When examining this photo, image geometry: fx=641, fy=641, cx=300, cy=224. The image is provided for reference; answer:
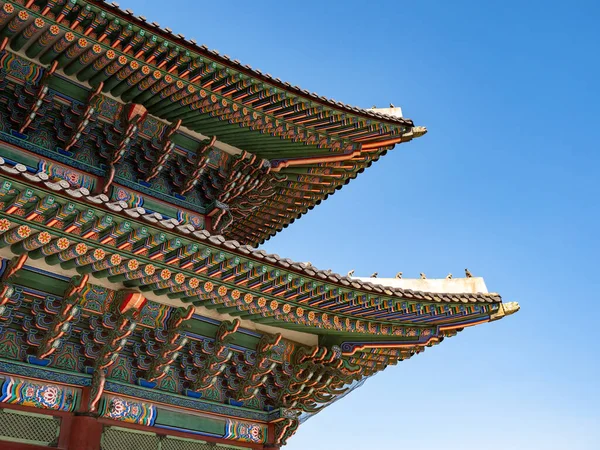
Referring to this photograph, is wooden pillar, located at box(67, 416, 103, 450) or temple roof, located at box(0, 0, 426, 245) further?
temple roof, located at box(0, 0, 426, 245)

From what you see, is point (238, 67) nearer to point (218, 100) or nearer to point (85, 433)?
point (218, 100)

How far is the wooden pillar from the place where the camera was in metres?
7.88

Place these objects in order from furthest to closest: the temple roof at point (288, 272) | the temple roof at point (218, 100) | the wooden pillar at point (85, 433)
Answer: the temple roof at point (218, 100), the wooden pillar at point (85, 433), the temple roof at point (288, 272)

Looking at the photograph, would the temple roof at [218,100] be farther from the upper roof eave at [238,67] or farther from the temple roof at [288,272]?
the temple roof at [288,272]

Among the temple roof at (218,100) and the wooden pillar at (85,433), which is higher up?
the temple roof at (218,100)

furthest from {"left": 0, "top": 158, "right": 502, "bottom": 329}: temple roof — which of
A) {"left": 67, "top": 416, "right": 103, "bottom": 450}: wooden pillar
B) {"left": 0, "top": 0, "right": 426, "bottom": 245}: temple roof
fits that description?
{"left": 0, "top": 0, "right": 426, "bottom": 245}: temple roof

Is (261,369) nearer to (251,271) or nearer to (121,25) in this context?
(251,271)

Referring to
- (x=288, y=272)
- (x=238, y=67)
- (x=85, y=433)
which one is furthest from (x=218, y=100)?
(x=85, y=433)

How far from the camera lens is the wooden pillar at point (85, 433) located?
7879 mm

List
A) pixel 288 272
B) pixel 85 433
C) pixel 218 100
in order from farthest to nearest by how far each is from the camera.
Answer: pixel 218 100 → pixel 288 272 → pixel 85 433

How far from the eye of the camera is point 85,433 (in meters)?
7.96

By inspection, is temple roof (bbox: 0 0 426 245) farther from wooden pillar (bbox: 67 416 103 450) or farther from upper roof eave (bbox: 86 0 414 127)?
wooden pillar (bbox: 67 416 103 450)

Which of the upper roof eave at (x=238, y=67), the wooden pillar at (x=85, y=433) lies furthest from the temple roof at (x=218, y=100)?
the wooden pillar at (x=85, y=433)

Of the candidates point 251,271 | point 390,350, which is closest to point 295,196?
point 390,350
